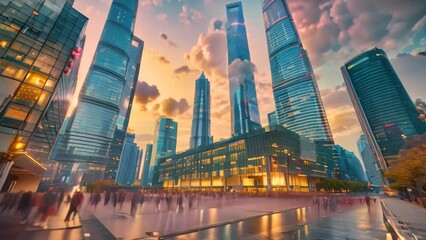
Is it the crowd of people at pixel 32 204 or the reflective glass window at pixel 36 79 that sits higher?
the reflective glass window at pixel 36 79

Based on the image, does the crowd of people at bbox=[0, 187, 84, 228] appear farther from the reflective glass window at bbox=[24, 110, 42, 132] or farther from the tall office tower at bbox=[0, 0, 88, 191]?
the reflective glass window at bbox=[24, 110, 42, 132]

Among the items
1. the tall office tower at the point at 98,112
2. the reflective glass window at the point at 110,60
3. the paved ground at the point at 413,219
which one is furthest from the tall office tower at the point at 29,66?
the reflective glass window at the point at 110,60

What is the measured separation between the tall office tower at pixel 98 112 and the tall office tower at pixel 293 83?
→ 5839 inches

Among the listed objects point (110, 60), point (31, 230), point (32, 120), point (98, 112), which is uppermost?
point (110, 60)

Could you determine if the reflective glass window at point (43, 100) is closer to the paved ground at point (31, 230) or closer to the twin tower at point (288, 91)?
the paved ground at point (31, 230)

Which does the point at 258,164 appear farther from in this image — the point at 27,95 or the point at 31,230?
the point at 31,230

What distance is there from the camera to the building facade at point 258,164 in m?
75.1

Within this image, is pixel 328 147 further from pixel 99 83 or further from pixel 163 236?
pixel 99 83

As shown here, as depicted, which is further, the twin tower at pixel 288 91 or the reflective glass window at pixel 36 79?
the twin tower at pixel 288 91

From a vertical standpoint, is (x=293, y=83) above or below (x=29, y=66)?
above

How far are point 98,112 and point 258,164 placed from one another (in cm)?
12547

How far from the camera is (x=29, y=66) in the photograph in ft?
89.7

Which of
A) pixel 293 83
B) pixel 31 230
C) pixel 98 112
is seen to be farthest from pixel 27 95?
pixel 293 83

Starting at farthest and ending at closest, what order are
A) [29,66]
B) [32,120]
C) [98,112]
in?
[98,112] < [29,66] < [32,120]
